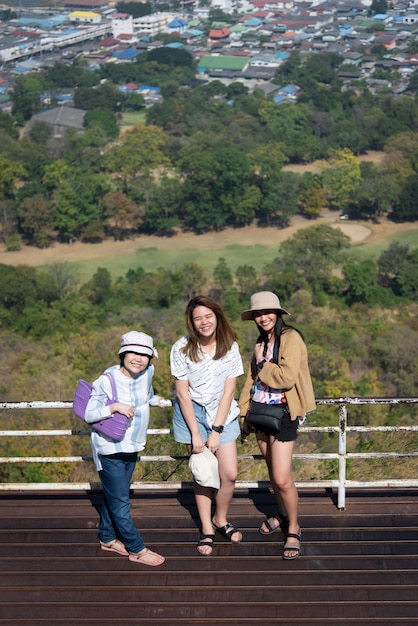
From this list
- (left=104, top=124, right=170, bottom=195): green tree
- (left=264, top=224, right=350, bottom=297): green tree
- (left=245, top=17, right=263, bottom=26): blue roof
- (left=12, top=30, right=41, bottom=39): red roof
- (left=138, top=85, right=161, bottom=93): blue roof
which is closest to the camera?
(left=264, top=224, right=350, bottom=297): green tree

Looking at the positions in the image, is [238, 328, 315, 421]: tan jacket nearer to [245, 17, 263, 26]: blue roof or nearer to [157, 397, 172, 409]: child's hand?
[157, 397, 172, 409]: child's hand

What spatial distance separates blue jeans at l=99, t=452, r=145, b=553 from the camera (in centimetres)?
434

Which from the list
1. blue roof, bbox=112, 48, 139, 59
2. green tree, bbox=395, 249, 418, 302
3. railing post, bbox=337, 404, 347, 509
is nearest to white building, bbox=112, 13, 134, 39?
blue roof, bbox=112, 48, 139, 59

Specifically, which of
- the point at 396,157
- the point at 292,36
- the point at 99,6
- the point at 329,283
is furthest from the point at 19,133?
the point at 99,6

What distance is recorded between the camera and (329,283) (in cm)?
2986

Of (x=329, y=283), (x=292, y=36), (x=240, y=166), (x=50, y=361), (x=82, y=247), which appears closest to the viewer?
(x=50, y=361)

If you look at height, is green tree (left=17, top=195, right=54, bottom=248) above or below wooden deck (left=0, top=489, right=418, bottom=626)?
below

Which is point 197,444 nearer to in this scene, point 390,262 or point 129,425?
point 129,425

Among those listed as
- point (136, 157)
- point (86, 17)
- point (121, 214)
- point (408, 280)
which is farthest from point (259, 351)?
point (86, 17)

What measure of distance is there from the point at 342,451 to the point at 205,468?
2.71ft

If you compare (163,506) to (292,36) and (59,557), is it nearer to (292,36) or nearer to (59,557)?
(59,557)

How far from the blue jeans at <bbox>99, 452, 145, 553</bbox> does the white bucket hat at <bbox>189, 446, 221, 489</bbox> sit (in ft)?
0.99

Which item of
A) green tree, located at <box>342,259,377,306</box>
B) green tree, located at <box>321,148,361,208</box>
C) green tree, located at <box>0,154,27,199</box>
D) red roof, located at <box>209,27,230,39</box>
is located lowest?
red roof, located at <box>209,27,230,39</box>

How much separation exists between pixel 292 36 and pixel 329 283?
51330 mm
